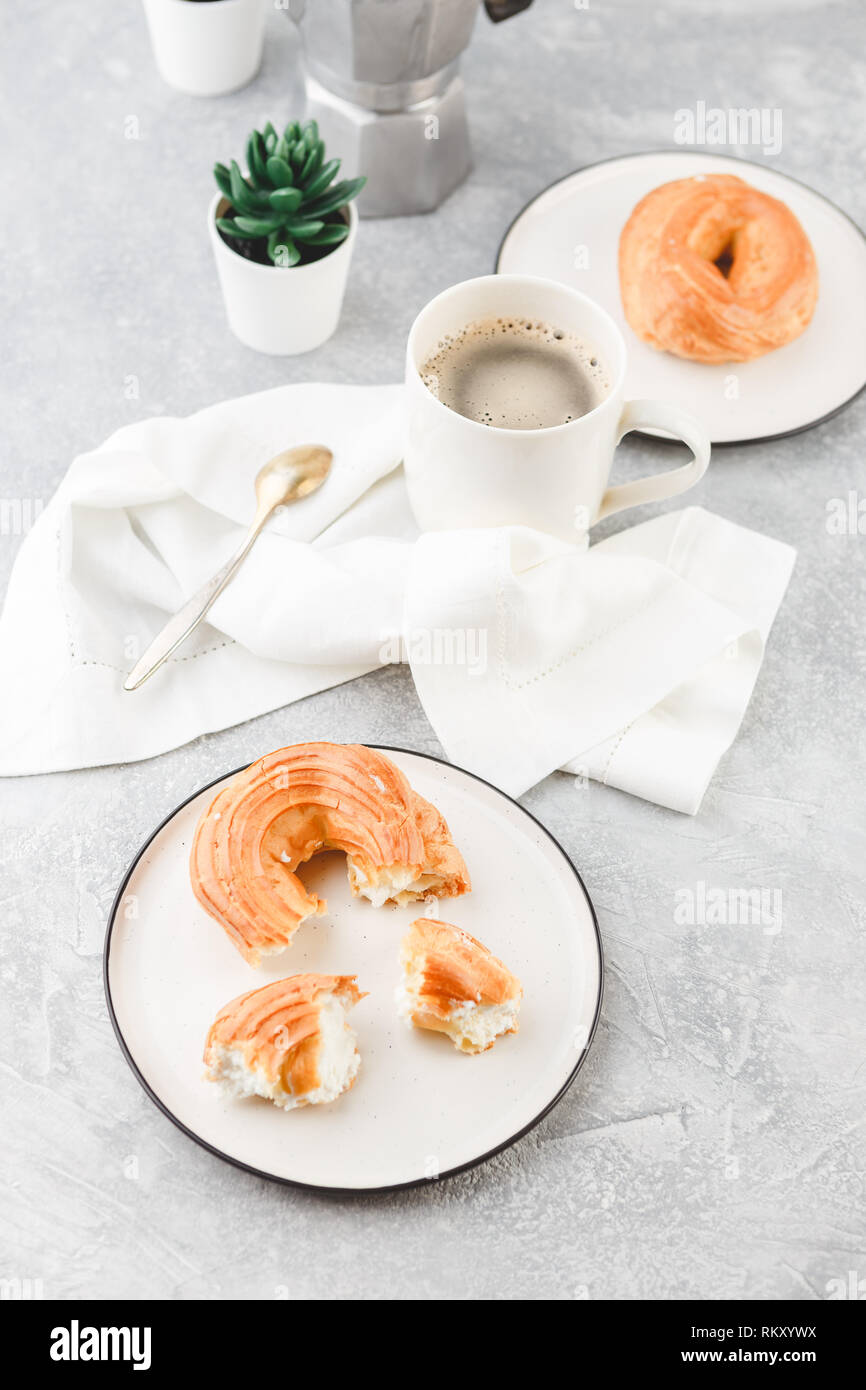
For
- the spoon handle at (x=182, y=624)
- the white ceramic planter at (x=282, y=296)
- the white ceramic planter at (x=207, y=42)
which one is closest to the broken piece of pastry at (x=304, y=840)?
the spoon handle at (x=182, y=624)

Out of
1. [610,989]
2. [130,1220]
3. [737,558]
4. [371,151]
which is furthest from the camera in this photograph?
[371,151]

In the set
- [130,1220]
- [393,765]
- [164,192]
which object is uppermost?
[164,192]

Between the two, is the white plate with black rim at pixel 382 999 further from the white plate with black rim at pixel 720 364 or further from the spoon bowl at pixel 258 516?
the white plate with black rim at pixel 720 364

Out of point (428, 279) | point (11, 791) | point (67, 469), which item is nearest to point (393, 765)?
point (11, 791)

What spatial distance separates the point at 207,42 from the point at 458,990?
1.07 metres

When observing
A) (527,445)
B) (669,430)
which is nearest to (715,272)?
(669,430)

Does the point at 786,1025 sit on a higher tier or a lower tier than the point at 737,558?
lower

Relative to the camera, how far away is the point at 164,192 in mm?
1330

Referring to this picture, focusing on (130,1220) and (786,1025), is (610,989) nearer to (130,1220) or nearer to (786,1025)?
(786,1025)

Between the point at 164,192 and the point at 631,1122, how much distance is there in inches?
40.2

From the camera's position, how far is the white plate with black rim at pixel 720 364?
3.86ft

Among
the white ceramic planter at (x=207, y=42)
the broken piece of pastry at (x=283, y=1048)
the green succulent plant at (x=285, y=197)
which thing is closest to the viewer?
the broken piece of pastry at (x=283, y=1048)

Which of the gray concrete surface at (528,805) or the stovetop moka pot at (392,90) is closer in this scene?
the gray concrete surface at (528,805)

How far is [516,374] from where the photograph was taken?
1.02 meters
